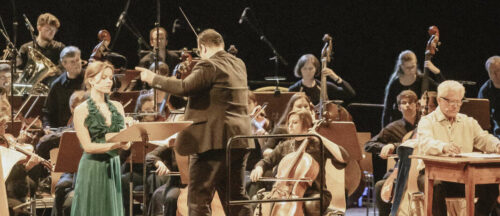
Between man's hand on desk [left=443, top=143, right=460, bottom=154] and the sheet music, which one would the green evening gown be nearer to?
the sheet music

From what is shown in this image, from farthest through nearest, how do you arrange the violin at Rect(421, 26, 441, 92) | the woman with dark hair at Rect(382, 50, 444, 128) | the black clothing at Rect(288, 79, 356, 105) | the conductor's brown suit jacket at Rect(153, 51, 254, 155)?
the black clothing at Rect(288, 79, 356, 105) → the woman with dark hair at Rect(382, 50, 444, 128) → the violin at Rect(421, 26, 441, 92) → the conductor's brown suit jacket at Rect(153, 51, 254, 155)

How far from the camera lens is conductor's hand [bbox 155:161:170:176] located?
19.0ft

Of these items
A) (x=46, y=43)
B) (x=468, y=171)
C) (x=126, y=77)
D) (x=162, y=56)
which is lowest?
(x=468, y=171)

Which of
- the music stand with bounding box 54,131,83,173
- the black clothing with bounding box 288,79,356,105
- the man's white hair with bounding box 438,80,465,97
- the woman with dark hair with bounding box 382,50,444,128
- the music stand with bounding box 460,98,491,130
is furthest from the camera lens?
the black clothing with bounding box 288,79,356,105

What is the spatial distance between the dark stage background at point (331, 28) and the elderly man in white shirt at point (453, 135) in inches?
151

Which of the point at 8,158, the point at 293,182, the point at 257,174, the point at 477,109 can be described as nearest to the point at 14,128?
the point at 8,158

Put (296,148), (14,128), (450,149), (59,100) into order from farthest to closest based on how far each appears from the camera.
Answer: (59,100) → (14,128) → (296,148) → (450,149)

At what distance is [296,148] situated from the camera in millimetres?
5715

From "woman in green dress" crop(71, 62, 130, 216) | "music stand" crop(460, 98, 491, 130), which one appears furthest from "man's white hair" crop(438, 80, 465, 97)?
"woman in green dress" crop(71, 62, 130, 216)

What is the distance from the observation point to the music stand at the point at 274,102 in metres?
7.19

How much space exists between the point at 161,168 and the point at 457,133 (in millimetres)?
2314

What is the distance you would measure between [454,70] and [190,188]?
5.66m

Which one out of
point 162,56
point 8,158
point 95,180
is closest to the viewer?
point 8,158

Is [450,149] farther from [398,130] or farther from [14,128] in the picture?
[14,128]
